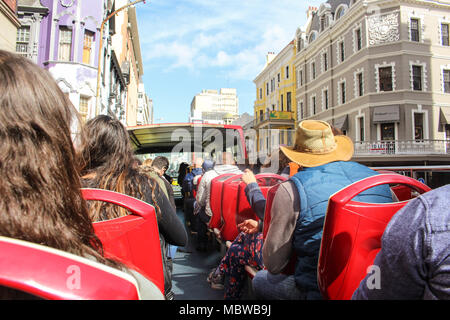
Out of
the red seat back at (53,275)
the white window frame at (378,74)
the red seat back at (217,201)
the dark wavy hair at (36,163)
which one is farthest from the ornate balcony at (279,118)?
the red seat back at (53,275)

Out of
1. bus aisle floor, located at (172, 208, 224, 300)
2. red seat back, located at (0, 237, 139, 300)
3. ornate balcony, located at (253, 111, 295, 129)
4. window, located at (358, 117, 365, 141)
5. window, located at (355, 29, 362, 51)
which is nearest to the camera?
red seat back, located at (0, 237, 139, 300)

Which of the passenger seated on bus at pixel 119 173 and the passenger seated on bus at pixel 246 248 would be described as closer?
the passenger seated on bus at pixel 119 173

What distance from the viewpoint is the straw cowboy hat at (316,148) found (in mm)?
2319

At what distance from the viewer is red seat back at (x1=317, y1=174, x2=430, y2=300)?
1598 millimetres

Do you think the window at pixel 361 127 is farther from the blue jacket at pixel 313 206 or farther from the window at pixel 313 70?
the blue jacket at pixel 313 206

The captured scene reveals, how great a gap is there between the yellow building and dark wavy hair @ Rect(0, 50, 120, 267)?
34.3 meters

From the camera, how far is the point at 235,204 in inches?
173

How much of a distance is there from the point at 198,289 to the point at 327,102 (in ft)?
102

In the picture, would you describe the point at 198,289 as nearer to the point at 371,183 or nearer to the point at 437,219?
the point at 371,183

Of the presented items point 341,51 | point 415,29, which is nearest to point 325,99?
point 341,51

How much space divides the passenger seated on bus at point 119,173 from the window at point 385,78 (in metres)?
27.4

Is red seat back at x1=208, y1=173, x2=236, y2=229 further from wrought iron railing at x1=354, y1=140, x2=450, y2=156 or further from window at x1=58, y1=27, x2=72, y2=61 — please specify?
wrought iron railing at x1=354, y1=140, x2=450, y2=156

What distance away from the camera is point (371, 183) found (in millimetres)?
1647

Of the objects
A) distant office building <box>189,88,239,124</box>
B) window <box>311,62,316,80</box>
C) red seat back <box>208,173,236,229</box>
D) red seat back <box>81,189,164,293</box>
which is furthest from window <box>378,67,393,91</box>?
distant office building <box>189,88,239,124</box>
